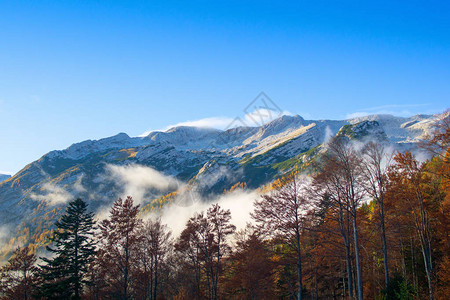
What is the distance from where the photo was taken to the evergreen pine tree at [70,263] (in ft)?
110

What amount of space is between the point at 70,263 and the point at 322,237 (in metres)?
29.4

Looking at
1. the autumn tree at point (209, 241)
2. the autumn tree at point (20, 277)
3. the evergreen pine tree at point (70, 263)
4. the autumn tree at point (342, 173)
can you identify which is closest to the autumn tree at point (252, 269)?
the autumn tree at point (209, 241)

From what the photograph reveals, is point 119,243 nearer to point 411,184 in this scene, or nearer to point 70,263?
point 70,263

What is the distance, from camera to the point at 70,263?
3547cm

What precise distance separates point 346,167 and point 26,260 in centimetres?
4150

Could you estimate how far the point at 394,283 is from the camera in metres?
20.1

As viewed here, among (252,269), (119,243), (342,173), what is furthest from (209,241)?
(342,173)

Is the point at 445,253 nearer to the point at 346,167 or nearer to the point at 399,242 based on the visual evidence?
the point at 399,242

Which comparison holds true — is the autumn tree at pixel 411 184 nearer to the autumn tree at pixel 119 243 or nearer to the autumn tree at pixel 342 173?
the autumn tree at pixel 342 173

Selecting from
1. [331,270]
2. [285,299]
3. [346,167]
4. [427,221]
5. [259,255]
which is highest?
[346,167]

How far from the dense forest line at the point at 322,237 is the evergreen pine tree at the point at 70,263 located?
0.12m

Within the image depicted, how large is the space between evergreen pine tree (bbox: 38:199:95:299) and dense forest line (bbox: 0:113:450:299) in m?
0.12

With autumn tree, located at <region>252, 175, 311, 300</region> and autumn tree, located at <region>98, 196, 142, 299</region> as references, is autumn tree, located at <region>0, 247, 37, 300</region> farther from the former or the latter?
autumn tree, located at <region>252, 175, 311, 300</region>

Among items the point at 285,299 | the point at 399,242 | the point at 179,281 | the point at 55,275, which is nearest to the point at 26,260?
the point at 55,275
